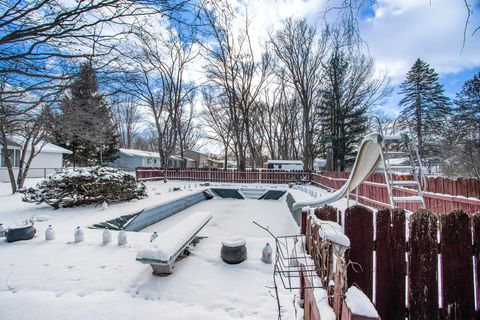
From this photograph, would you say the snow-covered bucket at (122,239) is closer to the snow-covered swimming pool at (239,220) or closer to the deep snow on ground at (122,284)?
the deep snow on ground at (122,284)

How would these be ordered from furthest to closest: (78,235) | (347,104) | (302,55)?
(347,104)
(302,55)
(78,235)

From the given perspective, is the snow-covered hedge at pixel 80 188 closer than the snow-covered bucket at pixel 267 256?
No

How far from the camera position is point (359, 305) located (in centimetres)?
96

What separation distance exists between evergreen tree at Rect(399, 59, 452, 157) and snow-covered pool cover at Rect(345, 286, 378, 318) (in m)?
27.9

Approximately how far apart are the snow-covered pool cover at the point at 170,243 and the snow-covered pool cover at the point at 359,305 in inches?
82.9

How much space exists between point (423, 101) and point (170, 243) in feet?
98.5

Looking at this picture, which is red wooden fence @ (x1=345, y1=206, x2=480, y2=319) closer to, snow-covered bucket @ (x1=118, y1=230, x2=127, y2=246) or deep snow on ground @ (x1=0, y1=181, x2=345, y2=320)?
deep snow on ground @ (x1=0, y1=181, x2=345, y2=320)

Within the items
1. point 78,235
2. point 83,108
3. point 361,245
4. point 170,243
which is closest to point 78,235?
point 78,235

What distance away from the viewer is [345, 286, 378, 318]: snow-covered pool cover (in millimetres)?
926

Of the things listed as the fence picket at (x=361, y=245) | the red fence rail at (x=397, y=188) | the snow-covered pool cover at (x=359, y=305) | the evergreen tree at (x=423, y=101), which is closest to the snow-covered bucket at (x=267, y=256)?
the fence picket at (x=361, y=245)

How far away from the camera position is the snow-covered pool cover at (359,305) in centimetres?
93

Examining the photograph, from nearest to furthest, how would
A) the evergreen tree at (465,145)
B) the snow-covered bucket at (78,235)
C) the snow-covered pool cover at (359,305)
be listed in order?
the snow-covered pool cover at (359,305)
the snow-covered bucket at (78,235)
the evergreen tree at (465,145)

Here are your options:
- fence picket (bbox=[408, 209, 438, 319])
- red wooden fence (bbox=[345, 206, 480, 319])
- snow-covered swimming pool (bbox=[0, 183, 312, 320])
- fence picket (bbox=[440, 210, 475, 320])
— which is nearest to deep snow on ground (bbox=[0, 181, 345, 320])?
snow-covered swimming pool (bbox=[0, 183, 312, 320])

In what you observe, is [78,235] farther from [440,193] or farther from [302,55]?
[302,55]
